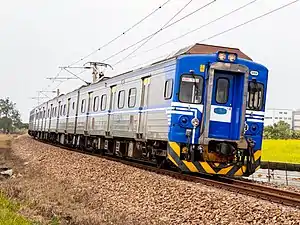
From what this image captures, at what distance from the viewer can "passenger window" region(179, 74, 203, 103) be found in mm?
13891

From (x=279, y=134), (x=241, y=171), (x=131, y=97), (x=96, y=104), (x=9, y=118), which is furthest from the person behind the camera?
(x=9, y=118)

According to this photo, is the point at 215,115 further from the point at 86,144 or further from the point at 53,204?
the point at 86,144

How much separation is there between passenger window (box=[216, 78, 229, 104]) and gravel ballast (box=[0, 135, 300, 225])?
256 centimetres

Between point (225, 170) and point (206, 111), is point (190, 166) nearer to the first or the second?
point (225, 170)

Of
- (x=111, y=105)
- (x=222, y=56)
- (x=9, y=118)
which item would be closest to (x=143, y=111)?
(x=222, y=56)

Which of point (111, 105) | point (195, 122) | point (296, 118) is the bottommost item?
point (195, 122)

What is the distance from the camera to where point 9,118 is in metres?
123

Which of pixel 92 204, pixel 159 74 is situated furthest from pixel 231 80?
pixel 92 204

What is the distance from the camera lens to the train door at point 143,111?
16.4 meters

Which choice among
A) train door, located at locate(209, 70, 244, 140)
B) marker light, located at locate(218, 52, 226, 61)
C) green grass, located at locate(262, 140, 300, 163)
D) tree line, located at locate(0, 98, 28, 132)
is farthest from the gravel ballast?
tree line, located at locate(0, 98, 28, 132)

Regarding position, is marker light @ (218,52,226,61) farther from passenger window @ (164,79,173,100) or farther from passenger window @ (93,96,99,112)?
passenger window @ (93,96,99,112)

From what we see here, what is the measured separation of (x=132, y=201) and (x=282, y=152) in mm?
22418

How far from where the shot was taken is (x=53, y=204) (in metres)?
11.2

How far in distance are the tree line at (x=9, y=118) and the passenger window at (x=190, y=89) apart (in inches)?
4103
